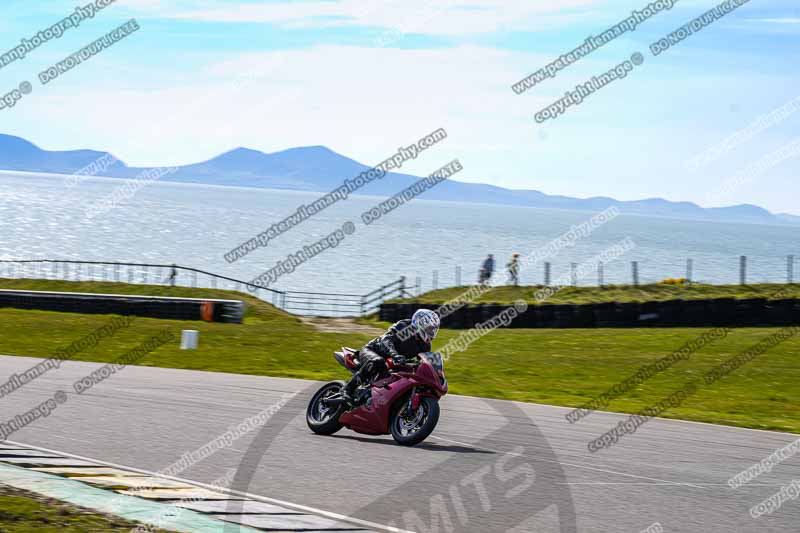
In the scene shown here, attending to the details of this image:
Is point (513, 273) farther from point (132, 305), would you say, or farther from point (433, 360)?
point (433, 360)

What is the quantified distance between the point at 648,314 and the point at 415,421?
1886 cm

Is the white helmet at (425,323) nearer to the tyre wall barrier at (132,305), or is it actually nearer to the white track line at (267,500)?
the white track line at (267,500)

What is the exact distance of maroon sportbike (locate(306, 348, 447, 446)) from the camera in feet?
32.8

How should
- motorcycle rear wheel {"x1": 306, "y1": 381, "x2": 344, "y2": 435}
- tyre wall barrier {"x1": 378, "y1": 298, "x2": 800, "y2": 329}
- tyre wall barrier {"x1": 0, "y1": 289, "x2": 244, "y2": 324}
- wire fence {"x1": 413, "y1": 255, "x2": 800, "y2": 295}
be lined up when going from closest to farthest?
motorcycle rear wheel {"x1": 306, "y1": 381, "x2": 344, "y2": 435}
tyre wall barrier {"x1": 378, "y1": 298, "x2": 800, "y2": 329}
tyre wall barrier {"x1": 0, "y1": 289, "x2": 244, "y2": 324}
wire fence {"x1": 413, "y1": 255, "x2": 800, "y2": 295}

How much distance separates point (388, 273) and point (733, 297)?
65527mm

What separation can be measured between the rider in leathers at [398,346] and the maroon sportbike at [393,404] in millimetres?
89

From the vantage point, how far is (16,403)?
1234 centimetres

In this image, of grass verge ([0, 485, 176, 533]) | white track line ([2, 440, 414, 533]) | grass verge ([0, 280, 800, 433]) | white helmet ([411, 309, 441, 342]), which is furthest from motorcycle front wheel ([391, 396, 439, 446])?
grass verge ([0, 280, 800, 433])

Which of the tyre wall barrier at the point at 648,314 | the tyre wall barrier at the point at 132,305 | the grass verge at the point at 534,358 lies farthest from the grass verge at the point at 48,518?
the tyre wall barrier at the point at 132,305

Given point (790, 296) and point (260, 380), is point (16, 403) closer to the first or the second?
point (260, 380)

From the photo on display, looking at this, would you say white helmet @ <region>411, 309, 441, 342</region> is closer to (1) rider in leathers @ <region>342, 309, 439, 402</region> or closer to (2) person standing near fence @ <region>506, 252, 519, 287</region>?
(1) rider in leathers @ <region>342, 309, 439, 402</region>

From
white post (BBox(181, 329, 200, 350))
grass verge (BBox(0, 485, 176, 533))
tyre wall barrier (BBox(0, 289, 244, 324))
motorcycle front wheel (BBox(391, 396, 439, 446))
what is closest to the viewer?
grass verge (BBox(0, 485, 176, 533))

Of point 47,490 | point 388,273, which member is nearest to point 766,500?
point 47,490

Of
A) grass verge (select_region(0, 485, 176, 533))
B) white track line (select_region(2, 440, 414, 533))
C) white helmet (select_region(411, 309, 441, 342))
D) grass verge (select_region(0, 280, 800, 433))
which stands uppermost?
white helmet (select_region(411, 309, 441, 342))
